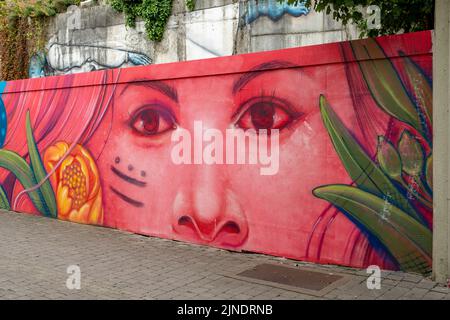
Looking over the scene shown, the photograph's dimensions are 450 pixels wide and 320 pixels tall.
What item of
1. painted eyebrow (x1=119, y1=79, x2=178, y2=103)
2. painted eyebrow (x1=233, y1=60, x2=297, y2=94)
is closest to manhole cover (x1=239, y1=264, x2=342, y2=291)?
painted eyebrow (x1=233, y1=60, x2=297, y2=94)

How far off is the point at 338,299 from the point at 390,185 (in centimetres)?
151

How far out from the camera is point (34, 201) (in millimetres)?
10148

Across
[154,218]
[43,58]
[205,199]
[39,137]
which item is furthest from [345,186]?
[43,58]

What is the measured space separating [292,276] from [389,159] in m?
1.77

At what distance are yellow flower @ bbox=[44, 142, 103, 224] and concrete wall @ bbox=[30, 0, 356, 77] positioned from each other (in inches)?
165

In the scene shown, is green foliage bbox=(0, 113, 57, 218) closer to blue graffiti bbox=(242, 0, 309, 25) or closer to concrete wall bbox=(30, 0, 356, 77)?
concrete wall bbox=(30, 0, 356, 77)

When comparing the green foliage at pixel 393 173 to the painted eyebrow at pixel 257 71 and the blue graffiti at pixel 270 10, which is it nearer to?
the painted eyebrow at pixel 257 71

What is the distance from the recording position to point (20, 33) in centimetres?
1570

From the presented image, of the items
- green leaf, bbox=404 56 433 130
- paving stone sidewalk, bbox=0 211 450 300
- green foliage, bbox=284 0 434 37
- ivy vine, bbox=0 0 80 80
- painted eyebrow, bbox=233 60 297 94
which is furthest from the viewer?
ivy vine, bbox=0 0 80 80

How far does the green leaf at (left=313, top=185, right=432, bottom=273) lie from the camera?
5.39m

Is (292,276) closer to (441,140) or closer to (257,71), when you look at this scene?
(441,140)

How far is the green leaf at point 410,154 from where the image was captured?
5.36m

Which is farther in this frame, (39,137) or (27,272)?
(39,137)

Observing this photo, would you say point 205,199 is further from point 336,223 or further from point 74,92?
point 74,92
